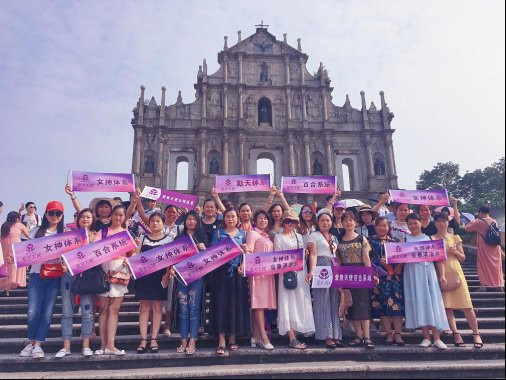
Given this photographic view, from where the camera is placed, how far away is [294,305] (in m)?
4.43

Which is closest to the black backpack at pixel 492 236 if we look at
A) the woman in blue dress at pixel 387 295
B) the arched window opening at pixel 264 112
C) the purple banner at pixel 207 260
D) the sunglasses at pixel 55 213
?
the woman in blue dress at pixel 387 295

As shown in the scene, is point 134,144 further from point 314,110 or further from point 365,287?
point 365,287

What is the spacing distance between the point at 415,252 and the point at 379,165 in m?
20.1

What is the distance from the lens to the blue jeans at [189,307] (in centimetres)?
425

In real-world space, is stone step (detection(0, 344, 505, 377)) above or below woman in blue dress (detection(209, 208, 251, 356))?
below

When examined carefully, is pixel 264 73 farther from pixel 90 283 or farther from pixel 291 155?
pixel 90 283

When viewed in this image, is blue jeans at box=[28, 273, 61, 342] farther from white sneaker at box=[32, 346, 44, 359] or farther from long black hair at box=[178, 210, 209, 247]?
long black hair at box=[178, 210, 209, 247]

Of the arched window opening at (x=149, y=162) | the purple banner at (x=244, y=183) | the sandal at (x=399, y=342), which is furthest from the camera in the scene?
the arched window opening at (x=149, y=162)

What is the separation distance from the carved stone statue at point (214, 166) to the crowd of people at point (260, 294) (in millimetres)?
17892

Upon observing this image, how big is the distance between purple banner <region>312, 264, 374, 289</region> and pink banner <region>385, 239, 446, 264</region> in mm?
423

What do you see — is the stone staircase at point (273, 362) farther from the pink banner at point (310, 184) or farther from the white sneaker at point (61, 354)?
the pink banner at point (310, 184)

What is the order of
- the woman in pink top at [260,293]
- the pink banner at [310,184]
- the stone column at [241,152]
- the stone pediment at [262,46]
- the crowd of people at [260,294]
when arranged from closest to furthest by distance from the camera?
1. the crowd of people at [260,294]
2. the woman in pink top at [260,293]
3. the pink banner at [310,184]
4. the stone column at [241,152]
5. the stone pediment at [262,46]

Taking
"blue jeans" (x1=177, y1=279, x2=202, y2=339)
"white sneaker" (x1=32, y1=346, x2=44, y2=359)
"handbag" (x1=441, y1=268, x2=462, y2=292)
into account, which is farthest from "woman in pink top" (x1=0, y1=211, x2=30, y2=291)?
"handbag" (x1=441, y1=268, x2=462, y2=292)

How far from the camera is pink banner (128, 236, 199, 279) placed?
14.1 feet
